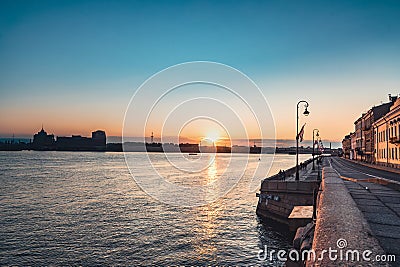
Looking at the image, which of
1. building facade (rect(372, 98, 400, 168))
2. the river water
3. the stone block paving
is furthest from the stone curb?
building facade (rect(372, 98, 400, 168))

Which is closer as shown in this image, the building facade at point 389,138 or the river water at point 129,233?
the river water at point 129,233

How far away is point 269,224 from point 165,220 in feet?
28.1

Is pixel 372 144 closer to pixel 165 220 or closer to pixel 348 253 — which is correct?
pixel 165 220

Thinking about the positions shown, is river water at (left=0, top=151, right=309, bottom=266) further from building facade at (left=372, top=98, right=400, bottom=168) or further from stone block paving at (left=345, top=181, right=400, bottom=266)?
building facade at (left=372, top=98, right=400, bottom=168)

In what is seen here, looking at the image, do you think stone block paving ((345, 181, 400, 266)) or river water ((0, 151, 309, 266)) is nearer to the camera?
stone block paving ((345, 181, 400, 266))

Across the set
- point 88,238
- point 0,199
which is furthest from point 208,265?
point 0,199

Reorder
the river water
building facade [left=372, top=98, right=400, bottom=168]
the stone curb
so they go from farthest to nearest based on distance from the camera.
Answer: building facade [left=372, top=98, right=400, bottom=168], the river water, the stone curb

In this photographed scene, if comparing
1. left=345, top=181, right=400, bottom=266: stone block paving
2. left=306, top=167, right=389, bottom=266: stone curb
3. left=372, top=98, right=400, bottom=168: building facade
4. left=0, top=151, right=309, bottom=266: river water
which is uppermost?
left=372, top=98, right=400, bottom=168: building facade

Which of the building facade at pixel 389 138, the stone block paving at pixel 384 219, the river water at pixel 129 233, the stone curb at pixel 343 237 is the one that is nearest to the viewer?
the stone curb at pixel 343 237

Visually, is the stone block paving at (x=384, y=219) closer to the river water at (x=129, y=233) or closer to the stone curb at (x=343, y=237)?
the stone curb at (x=343, y=237)

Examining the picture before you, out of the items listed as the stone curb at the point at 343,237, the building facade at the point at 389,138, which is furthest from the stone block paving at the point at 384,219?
the building facade at the point at 389,138

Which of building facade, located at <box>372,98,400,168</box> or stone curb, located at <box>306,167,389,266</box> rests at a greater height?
building facade, located at <box>372,98,400,168</box>

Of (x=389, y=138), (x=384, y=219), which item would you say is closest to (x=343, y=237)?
(x=384, y=219)

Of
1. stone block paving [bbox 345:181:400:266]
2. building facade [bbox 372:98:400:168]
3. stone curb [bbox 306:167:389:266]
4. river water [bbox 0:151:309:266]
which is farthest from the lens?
building facade [bbox 372:98:400:168]
